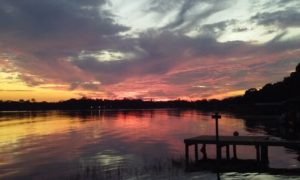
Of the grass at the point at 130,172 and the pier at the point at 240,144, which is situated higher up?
the pier at the point at 240,144

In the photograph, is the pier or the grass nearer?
the grass

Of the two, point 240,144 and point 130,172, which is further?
point 240,144

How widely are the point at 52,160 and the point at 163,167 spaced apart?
16.2 metres

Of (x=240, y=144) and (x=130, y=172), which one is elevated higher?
(x=240, y=144)

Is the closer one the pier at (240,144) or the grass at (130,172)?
the grass at (130,172)

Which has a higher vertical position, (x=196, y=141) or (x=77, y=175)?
(x=196, y=141)

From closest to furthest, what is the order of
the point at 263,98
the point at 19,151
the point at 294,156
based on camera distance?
the point at 294,156 → the point at 19,151 → the point at 263,98

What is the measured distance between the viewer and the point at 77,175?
105 ft

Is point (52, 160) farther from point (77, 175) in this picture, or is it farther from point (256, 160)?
point (256, 160)

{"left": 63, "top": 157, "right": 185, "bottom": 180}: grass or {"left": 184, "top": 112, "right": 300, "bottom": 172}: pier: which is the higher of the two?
{"left": 184, "top": 112, "right": 300, "bottom": 172}: pier

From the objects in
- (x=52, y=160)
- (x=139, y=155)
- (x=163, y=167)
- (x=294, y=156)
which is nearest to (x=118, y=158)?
(x=139, y=155)

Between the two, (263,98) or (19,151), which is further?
(263,98)

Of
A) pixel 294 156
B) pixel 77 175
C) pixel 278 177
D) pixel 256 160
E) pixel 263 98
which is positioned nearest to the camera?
pixel 278 177

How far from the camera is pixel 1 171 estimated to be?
3638cm
